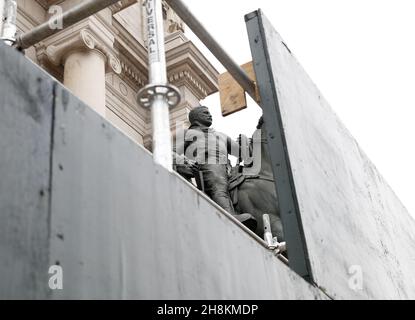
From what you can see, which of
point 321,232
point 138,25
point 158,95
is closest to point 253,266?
point 158,95

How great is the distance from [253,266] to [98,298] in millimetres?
1311

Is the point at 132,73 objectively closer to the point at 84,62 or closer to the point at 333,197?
the point at 84,62

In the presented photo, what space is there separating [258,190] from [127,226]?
15.2 ft

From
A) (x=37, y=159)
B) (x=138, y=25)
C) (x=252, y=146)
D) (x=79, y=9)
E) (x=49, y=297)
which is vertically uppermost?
(x=138, y=25)

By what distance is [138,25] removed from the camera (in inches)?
794

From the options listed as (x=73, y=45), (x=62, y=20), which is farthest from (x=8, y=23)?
(x=73, y=45)

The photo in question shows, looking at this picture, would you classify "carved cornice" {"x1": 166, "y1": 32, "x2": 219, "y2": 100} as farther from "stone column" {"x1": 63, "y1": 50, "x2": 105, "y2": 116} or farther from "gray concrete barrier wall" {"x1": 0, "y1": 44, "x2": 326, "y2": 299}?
"gray concrete barrier wall" {"x1": 0, "y1": 44, "x2": 326, "y2": 299}

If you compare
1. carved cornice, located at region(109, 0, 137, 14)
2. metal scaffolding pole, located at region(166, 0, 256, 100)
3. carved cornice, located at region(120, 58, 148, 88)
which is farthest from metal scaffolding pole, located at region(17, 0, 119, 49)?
carved cornice, located at region(120, 58, 148, 88)

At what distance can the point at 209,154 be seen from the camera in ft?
26.5

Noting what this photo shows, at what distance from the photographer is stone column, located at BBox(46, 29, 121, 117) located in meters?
14.3

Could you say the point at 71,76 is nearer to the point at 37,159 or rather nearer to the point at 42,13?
the point at 42,13

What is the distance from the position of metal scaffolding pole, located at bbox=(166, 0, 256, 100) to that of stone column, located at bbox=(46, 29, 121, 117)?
8.74 metres

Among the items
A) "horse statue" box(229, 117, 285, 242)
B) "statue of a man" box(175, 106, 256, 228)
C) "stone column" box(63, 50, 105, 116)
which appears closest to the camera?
"horse statue" box(229, 117, 285, 242)

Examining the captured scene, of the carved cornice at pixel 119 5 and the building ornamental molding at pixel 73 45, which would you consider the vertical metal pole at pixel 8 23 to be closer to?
the building ornamental molding at pixel 73 45
